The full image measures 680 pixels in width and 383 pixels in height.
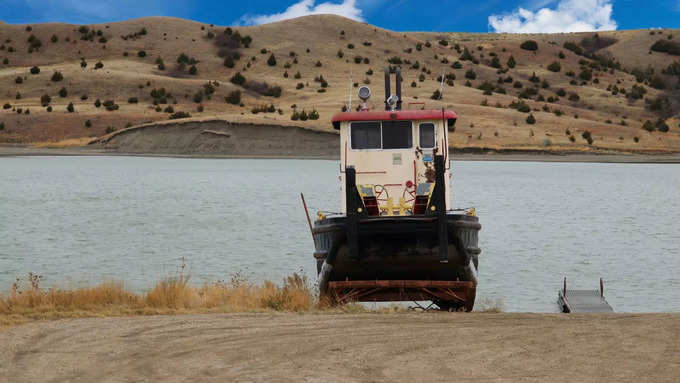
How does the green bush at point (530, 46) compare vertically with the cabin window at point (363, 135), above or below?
above

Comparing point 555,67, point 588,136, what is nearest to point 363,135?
point 588,136

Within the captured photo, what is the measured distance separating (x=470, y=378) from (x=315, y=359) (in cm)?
177


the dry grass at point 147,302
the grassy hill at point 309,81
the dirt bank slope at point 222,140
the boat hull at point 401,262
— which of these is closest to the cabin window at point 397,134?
the boat hull at point 401,262

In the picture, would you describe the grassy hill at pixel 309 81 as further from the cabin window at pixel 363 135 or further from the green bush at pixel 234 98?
the cabin window at pixel 363 135

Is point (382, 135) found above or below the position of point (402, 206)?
above

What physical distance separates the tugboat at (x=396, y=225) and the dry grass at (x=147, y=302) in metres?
1.11

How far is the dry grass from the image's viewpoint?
12453mm

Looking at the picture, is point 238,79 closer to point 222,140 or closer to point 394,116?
point 222,140

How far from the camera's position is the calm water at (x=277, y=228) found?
789 inches

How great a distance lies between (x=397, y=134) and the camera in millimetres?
16469

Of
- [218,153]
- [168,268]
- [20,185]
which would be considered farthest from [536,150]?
[168,268]

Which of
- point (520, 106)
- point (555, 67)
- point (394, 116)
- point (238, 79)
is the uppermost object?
point (555, 67)

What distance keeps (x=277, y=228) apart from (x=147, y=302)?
1561 cm

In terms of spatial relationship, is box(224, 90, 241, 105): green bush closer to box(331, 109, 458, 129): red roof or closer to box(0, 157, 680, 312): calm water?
box(0, 157, 680, 312): calm water
